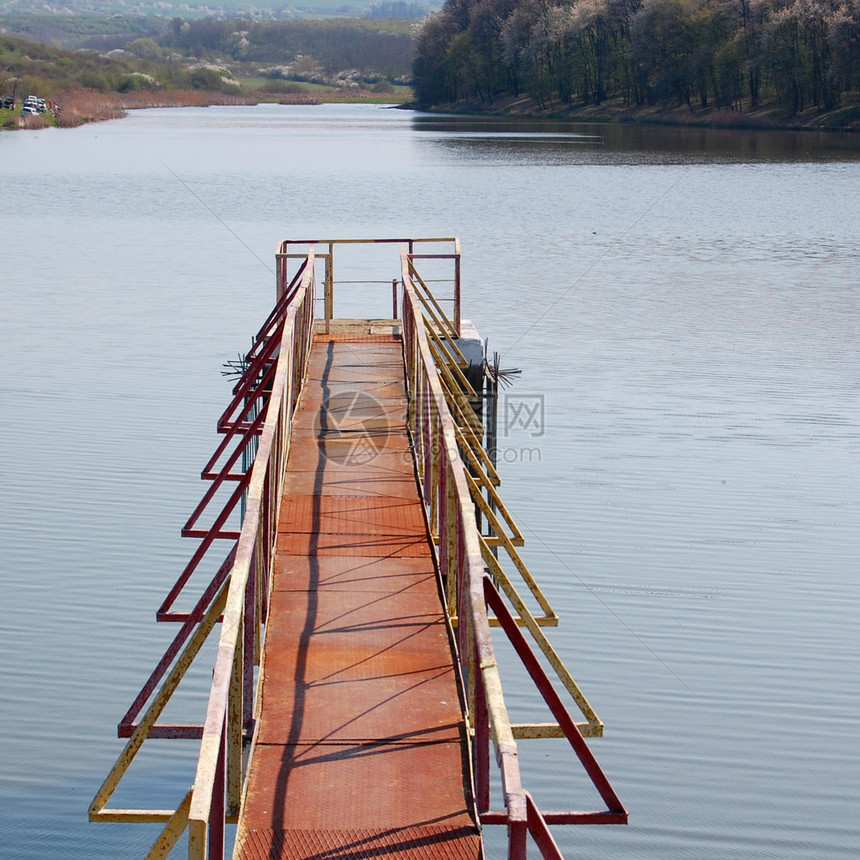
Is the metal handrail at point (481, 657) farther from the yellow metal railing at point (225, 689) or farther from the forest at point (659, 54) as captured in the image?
the forest at point (659, 54)

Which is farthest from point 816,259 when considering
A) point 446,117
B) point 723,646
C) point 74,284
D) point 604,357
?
point 446,117

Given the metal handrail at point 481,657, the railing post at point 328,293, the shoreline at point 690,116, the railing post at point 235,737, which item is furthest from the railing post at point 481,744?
the shoreline at point 690,116

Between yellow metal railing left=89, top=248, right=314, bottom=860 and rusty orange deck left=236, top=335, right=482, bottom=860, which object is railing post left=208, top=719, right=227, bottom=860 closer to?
yellow metal railing left=89, top=248, right=314, bottom=860

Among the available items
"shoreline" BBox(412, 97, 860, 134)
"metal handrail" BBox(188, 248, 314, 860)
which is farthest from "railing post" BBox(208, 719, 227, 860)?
"shoreline" BBox(412, 97, 860, 134)

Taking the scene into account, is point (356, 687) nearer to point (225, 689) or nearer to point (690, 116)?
point (225, 689)

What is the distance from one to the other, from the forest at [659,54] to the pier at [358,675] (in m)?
82.7

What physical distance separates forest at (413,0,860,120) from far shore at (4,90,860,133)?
0.85 meters

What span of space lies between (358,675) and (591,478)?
10601mm

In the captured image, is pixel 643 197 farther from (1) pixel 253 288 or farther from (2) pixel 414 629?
(2) pixel 414 629

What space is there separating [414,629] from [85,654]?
511 centimetres

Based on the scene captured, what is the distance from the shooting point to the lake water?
1038 cm

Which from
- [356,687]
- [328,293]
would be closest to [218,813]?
[356,687]

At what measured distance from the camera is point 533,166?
6731cm

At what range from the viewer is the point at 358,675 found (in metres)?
7.70
